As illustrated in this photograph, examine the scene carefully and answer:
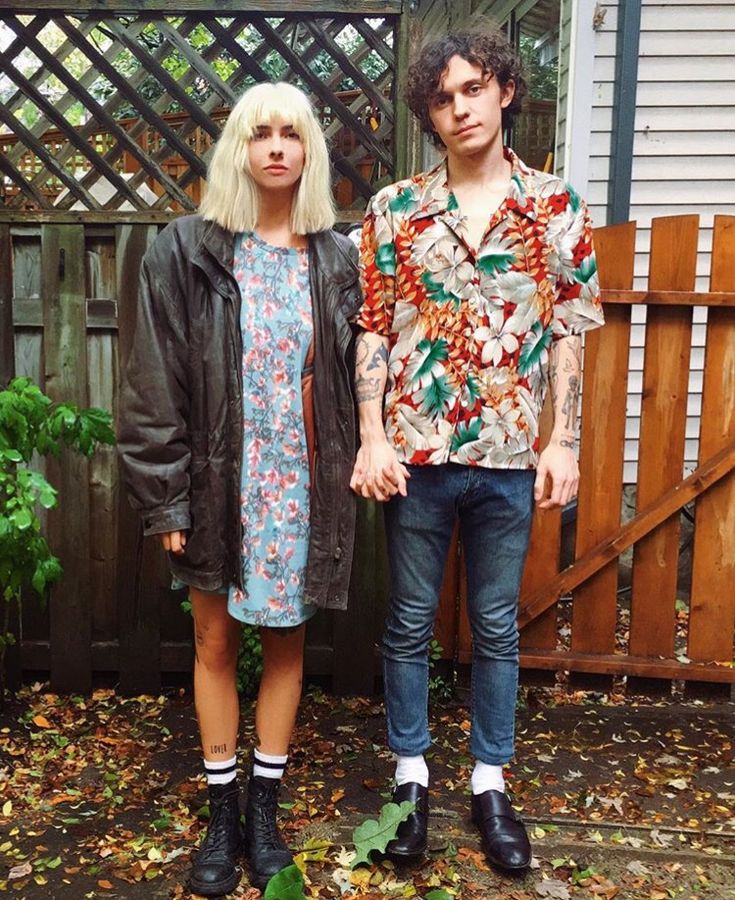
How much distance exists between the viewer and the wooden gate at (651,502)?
3184 millimetres

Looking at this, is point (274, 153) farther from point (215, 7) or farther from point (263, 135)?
point (215, 7)

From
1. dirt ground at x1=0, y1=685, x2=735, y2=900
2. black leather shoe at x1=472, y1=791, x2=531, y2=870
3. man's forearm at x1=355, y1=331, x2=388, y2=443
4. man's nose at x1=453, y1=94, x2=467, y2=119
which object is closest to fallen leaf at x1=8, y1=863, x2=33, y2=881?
dirt ground at x1=0, y1=685, x2=735, y2=900

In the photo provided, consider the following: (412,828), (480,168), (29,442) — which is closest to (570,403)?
(480,168)

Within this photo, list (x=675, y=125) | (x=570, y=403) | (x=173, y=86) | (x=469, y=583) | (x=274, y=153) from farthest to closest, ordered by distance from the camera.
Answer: (x=675, y=125)
(x=173, y=86)
(x=469, y=583)
(x=570, y=403)
(x=274, y=153)

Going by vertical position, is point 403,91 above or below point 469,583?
above

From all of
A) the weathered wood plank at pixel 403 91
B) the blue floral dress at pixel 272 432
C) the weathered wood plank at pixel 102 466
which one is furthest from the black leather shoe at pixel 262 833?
the weathered wood plank at pixel 403 91

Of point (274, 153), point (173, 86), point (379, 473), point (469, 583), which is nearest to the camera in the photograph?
point (274, 153)

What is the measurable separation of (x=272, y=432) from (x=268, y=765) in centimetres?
89

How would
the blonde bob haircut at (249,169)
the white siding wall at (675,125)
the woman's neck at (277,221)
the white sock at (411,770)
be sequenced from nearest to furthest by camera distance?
the blonde bob haircut at (249,169)
the woman's neck at (277,221)
the white sock at (411,770)
the white siding wall at (675,125)

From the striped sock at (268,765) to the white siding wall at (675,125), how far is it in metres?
3.28

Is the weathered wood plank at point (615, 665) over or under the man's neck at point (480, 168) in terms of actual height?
under

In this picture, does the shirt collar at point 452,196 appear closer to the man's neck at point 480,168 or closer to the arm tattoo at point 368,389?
the man's neck at point 480,168

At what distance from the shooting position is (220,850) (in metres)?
2.24

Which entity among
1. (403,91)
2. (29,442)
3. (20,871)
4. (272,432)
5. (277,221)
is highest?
(403,91)
